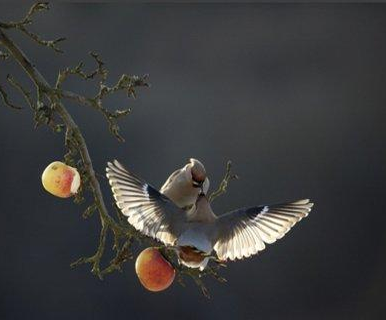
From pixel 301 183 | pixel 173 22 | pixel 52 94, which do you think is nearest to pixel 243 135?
pixel 301 183

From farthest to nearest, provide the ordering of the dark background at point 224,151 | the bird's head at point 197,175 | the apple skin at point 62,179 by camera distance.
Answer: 1. the dark background at point 224,151
2. the bird's head at point 197,175
3. the apple skin at point 62,179

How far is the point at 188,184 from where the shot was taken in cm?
145

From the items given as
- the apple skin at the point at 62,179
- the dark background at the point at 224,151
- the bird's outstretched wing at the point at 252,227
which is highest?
the dark background at the point at 224,151

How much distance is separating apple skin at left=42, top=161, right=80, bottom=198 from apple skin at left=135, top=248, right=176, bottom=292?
15cm

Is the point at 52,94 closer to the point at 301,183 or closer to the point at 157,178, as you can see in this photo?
the point at 157,178

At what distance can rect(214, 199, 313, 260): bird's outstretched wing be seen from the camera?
4.18 feet

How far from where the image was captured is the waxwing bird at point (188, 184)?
1420 millimetres

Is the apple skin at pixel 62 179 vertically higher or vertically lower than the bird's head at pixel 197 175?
lower

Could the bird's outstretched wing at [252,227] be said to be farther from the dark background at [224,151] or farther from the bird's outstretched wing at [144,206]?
the dark background at [224,151]

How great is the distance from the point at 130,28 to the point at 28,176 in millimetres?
915

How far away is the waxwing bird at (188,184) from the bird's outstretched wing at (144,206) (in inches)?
4.5

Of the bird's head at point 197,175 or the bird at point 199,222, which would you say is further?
the bird's head at point 197,175

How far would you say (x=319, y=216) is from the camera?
13.5 feet

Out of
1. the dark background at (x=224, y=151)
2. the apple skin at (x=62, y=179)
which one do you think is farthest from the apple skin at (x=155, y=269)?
the dark background at (x=224, y=151)
